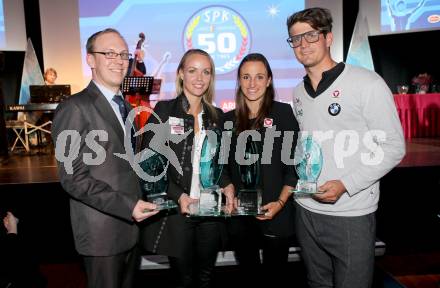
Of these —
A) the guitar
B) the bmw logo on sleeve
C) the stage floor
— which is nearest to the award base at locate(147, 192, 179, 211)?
the bmw logo on sleeve

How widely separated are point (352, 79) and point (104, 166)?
1103 millimetres

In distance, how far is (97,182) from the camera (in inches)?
59.1

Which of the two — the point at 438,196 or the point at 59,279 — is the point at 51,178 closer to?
the point at 59,279

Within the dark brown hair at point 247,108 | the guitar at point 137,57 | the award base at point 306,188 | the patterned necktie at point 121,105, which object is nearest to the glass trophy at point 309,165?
the award base at point 306,188

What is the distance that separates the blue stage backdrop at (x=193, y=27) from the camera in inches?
284

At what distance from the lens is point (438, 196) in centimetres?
331

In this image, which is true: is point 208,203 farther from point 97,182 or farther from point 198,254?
point 97,182

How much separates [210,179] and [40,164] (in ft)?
13.9

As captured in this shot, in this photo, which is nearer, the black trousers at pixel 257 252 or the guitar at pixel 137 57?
the black trousers at pixel 257 252

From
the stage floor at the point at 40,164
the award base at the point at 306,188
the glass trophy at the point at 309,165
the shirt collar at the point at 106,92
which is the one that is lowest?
the stage floor at the point at 40,164

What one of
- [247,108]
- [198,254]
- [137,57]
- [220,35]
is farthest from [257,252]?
[220,35]

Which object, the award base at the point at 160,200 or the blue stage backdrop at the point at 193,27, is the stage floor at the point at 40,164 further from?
the blue stage backdrop at the point at 193,27

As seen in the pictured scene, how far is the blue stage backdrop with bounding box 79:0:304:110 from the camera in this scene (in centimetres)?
722

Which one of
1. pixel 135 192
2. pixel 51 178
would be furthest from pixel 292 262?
pixel 51 178
